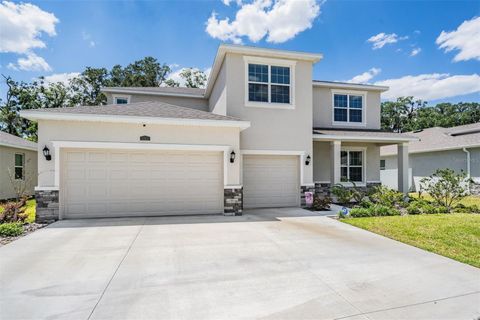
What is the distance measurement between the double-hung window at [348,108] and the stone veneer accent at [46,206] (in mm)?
12782

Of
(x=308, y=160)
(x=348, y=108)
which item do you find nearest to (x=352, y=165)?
(x=348, y=108)

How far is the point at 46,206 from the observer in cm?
795

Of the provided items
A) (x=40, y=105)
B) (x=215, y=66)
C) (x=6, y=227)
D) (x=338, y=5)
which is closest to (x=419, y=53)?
(x=338, y=5)

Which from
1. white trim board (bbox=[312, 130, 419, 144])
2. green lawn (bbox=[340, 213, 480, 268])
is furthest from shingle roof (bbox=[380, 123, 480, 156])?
green lawn (bbox=[340, 213, 480, 268])

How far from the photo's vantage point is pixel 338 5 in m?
10.6

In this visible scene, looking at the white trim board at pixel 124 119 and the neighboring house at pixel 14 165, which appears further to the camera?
the neighboring house at pixel 14 165

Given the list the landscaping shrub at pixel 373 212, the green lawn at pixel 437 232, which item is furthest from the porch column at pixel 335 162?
the green lawn at pixel 437 232

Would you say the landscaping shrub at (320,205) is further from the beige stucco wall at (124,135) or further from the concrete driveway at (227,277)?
the concrete driveway at (227,277)

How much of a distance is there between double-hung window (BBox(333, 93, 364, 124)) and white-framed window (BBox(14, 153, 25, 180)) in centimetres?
1733

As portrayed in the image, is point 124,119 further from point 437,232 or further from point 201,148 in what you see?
point 437,232

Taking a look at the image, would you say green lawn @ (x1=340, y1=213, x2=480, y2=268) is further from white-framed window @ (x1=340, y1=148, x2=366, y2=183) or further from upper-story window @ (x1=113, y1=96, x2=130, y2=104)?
upper-story window @ (x1=113, y1=96, x2=130, y2=104)

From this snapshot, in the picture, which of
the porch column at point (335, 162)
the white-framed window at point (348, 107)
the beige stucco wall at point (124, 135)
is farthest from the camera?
the white-framed window at point (348, 107)

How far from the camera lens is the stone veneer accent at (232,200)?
9.17 metres

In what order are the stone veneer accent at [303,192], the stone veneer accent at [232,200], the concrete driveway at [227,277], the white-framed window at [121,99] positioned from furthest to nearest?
the white-framed window at [121,99], the stone veneer accent at [303,192], the stone veneer accent at [232,200], the concrete driveway at [227,277]
